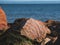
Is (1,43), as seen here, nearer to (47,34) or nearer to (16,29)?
(16,29)

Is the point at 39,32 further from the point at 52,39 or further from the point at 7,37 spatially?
the point at 7,37

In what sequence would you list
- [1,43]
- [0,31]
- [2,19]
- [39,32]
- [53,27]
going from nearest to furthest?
[1,43]
[39,32]
[0,31]
[53,27]
[2,19]

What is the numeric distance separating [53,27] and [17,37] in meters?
3.02

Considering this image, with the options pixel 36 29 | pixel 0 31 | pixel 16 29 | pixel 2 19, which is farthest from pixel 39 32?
pixel 2 19

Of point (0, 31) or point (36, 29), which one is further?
point (0, 31)

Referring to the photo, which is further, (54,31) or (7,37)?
(54,31)

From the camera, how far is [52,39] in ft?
37.6

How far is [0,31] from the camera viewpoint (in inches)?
494

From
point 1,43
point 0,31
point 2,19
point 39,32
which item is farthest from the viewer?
point 2,19

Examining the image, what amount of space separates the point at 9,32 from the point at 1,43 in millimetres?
622

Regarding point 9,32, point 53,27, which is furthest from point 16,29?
point 53,27

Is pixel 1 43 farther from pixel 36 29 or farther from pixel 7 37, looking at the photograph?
pixel 36 29

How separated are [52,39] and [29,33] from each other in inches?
34.0

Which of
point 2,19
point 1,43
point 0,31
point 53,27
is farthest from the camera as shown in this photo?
point 2,19
